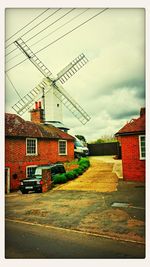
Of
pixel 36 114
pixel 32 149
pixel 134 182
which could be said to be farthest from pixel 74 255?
pixel 36 114

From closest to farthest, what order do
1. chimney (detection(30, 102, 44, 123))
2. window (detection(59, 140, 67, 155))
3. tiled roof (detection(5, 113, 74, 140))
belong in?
tiled roof (detection(5, 113, 74, 140)) < window (detection(59, 140, 67, 155)) < chimney (detection(30, 102, 44, 123))

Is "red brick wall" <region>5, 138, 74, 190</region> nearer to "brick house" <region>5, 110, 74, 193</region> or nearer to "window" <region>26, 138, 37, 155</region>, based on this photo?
"brick house" <region>5, 110, 74, 193</region>

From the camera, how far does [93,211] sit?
8.65 m

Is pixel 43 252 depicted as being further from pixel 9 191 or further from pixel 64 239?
pixel 9 191

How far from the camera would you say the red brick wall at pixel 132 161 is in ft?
47.0

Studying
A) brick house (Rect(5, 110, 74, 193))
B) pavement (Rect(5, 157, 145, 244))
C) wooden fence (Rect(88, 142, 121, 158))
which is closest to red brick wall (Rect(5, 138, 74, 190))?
brick house (Rect(5, 110, 74, 193))

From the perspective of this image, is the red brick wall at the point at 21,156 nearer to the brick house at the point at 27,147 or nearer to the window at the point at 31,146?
the brick house at the point at 27,147

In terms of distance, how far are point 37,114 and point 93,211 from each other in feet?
51.1

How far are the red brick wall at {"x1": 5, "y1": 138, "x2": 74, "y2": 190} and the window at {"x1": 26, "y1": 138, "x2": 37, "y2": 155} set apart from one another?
14.3 inches

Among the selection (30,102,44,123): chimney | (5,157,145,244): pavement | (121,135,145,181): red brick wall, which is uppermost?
(30,102,44,123): chimney

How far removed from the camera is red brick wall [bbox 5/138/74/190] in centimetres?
1585

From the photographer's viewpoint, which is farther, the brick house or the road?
the brick house

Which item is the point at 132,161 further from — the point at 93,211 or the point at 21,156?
the point at 21,156

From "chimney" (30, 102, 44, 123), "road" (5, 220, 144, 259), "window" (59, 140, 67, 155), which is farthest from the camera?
"chimney" (30, 102, 44, 123)
